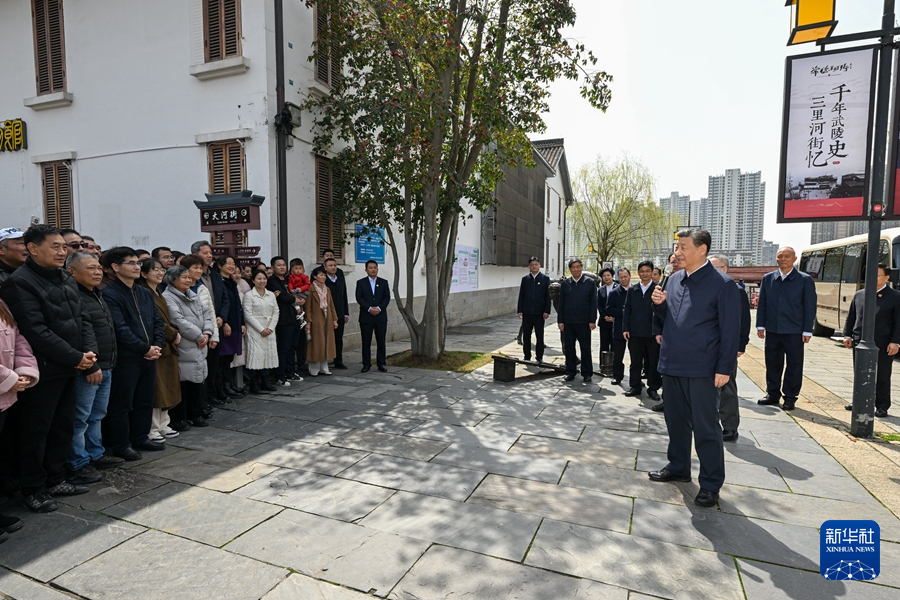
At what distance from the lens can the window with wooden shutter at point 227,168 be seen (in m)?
8.73


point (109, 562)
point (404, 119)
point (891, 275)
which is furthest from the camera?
point (404, 119)

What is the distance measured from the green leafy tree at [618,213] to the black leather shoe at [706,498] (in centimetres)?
3174

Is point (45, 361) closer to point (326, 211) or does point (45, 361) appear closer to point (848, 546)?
point (848, 546)

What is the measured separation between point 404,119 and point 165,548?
23.2 ft

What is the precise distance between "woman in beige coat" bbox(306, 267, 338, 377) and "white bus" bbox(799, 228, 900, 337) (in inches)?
458

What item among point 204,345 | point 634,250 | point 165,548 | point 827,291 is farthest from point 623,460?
point 634,250

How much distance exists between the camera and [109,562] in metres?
2.85

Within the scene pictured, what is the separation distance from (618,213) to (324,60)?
91.5 ft

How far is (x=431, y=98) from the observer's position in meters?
8.05

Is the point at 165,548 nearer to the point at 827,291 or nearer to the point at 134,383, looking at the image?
the point at 134,383

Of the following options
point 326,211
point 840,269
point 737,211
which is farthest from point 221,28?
point 737,211

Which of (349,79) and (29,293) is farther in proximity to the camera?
(349,79)

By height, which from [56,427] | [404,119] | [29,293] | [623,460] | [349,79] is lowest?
[623,460]

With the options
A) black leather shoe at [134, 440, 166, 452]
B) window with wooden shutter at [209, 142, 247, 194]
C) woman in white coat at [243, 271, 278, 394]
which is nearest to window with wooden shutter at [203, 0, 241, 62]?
window with wooden shutter at [209, 142, 247, 194]
